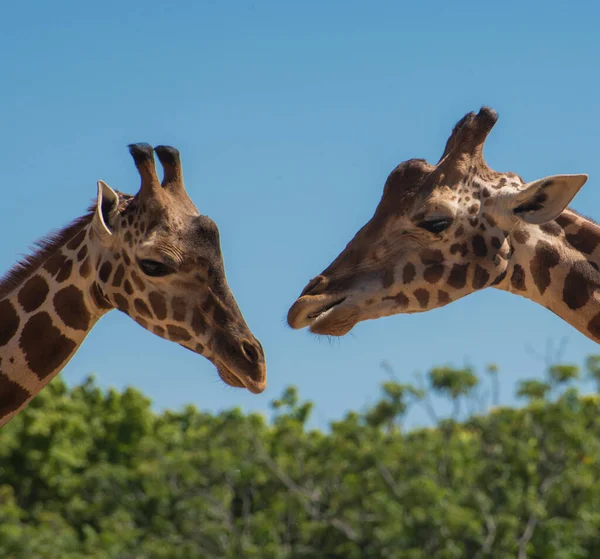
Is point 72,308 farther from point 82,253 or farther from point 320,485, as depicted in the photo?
point 320,485

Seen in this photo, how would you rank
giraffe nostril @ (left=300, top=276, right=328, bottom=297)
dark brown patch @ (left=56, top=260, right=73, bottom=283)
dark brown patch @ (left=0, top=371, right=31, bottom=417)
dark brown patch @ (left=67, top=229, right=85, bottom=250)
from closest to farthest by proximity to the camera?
giraffe nostril @ (left=300, top=276, right=328, bottom=297), dark brown patch @ (left=0, top=371, right=31, bottom=417), dark brown patch @ (left=56, top=260, right=73, bottom=283), dark brown patch @ (left=67, top=229, right=85, bottom=250)

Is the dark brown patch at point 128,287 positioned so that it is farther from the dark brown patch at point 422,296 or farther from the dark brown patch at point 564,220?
the dark brown patch at point 564,220

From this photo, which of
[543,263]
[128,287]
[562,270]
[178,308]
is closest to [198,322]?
[178,308]

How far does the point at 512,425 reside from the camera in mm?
25703

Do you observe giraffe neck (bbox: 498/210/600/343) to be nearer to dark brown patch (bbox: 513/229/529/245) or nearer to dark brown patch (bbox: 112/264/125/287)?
dark brown patch (bbox: 513/229/529/245)

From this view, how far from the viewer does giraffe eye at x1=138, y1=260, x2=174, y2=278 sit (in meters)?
8.78

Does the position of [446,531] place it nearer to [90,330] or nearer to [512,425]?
[512,425]

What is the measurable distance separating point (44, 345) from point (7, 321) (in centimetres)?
39

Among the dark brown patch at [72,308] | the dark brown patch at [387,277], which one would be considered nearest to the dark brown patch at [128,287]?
the dark brown patch at [72,308]

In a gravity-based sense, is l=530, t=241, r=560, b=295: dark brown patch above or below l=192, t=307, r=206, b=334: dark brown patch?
above

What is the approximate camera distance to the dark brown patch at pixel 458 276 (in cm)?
871

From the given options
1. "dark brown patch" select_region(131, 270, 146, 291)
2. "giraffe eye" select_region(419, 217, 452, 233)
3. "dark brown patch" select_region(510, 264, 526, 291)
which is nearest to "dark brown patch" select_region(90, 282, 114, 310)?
"dark brown patch" select_region(131, 270, 146, 291)

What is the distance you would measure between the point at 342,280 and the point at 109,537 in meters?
17.2

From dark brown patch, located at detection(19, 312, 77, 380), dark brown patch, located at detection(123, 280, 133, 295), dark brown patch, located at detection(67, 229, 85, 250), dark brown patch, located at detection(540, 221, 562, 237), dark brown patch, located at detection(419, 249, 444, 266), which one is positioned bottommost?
dark brown patch, located at detection(19, 312, 77, 380)
